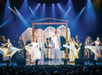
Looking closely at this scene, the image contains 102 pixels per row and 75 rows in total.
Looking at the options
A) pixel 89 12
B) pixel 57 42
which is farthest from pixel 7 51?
pixel 89 12

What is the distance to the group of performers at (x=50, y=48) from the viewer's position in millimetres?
10555

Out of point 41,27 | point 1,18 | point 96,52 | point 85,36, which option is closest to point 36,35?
point 41,27

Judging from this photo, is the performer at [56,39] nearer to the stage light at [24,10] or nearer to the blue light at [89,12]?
the blue light at [89,12]

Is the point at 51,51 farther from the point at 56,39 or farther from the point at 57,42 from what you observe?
the point at 56,39

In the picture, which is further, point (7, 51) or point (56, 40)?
point (56, 40)

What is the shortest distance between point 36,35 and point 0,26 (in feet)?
11.7

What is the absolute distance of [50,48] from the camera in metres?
12.4

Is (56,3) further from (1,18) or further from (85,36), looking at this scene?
(1,18)

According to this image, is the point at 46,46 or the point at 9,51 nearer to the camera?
the point at 9,51

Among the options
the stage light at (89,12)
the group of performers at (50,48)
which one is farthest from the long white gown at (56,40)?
the stage light at (89,12)

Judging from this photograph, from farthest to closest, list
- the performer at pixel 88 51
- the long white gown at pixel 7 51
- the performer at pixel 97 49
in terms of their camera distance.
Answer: the performer at pixel 88 51 → the performer at pixel 97 49 → the long white gown at pixel 7 51

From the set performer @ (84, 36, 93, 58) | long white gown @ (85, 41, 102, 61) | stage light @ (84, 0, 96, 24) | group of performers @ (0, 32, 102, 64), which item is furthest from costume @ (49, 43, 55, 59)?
stage light @ (84, 0, 96, 24)

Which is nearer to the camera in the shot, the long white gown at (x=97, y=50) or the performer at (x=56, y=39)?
the long white gown at (x=97, y=50)

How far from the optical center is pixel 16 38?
12.7 m
